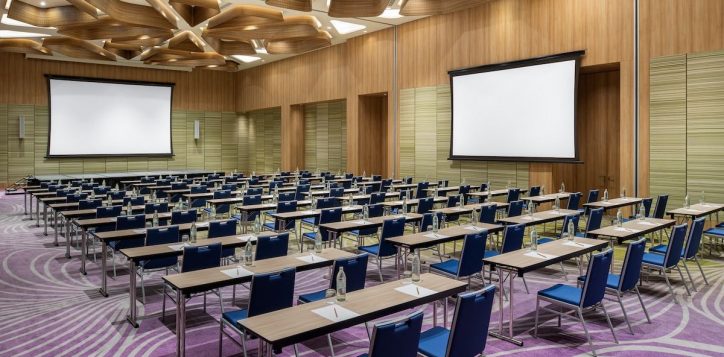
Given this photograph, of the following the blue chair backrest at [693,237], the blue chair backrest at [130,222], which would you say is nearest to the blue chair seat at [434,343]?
the blue chair backrest at [693,237]

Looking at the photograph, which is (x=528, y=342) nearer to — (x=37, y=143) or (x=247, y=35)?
(x=247, y=35)

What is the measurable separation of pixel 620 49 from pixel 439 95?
18.5 ft

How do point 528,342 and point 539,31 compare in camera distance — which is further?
point 539,31

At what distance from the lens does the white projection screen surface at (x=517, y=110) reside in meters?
12.8

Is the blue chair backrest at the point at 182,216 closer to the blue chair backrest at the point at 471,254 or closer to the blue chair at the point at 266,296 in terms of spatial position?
the blue chair at the point at 266,296

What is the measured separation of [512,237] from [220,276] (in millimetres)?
3538

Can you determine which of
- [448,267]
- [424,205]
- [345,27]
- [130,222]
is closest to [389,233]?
[448,267]

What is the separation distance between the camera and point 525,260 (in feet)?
16.0

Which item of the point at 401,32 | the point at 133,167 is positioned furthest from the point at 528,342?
the point at 133,167

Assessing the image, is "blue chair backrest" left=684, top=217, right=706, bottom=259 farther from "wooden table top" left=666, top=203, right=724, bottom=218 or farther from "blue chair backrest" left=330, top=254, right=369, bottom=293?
"blue chair backrest" left=330, top=254, right=369, bottom=293

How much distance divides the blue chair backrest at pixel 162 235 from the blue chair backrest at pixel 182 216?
1273 millimetres

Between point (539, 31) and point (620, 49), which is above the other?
point (539, 31)

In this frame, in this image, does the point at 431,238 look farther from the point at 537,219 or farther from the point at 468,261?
the point at 537,219

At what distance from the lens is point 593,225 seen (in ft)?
25.4
